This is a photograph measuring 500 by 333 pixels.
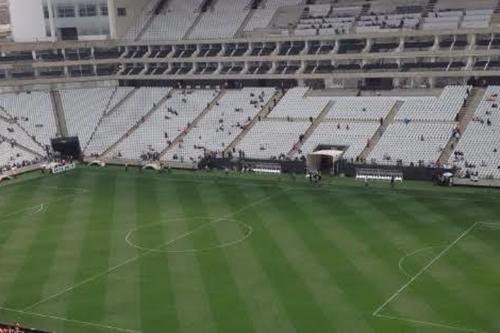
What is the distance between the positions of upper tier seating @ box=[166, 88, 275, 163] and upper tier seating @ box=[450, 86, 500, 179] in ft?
78.1

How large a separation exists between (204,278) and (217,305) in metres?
3.86

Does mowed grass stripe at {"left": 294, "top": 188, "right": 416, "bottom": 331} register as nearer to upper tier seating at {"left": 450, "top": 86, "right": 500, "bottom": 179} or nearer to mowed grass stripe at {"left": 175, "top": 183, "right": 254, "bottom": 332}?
mowed grass stripe at {"left": 175, "top": 183, "right": 254, "bottom": 332}

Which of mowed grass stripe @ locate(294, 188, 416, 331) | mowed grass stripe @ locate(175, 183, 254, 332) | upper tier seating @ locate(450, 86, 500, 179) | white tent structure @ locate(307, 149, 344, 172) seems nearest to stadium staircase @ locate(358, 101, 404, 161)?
white tent structure @ locate(307, 149, 344, 172)

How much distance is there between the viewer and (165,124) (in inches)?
3118

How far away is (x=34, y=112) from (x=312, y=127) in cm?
3441

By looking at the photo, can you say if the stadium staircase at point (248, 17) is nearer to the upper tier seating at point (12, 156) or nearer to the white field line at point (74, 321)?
the upper tier seating at point (12, 156)

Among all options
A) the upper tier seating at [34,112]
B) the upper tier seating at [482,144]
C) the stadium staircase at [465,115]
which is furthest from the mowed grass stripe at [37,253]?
the upper tier seating at [482,144]

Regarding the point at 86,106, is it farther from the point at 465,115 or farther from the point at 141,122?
the point at 465,115

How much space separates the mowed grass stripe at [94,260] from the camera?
33.6 m

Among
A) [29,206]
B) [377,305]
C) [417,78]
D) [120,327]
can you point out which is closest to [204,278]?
[120,327]

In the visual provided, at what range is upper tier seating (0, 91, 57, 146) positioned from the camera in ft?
258

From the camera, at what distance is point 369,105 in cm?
7131

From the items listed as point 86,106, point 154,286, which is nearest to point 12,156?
point 86,106

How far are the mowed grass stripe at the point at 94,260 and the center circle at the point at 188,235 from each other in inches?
85.0
